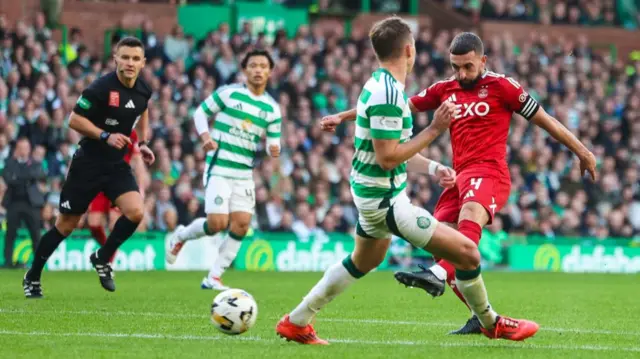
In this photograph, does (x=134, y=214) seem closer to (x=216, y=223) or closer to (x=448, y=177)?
(x=216, y=223)

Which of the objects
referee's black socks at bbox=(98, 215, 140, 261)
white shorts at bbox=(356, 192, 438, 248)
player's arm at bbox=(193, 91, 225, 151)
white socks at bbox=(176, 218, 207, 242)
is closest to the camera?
white shorts at bbox=(356, 192, 438, 248)

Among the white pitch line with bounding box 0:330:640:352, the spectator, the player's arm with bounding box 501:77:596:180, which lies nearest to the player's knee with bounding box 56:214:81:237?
the white pitch line with bounding box 0:330:640:352

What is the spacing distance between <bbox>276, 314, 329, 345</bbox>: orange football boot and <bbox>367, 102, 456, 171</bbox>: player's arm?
1.33 metres

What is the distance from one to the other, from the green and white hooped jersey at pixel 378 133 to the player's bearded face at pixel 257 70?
6.07 m

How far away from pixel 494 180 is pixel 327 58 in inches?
655

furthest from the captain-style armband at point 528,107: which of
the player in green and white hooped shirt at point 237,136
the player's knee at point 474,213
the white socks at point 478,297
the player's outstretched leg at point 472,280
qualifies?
the player in green and white hooped shirt at point 237,136

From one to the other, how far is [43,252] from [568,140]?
556 centimetres

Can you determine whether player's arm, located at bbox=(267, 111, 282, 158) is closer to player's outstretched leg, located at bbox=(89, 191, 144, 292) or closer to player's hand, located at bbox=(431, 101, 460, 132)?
player's outstretched leg, located at bbox=(89, 191, 144, 292)

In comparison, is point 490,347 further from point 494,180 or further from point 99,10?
point 99,10

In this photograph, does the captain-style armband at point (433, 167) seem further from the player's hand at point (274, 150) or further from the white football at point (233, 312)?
the player's hand at point (274, 150)

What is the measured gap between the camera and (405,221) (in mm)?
7984

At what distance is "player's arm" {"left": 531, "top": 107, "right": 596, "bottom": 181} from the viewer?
9609 mm

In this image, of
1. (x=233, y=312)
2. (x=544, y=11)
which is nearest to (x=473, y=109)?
(x=233, y=312)

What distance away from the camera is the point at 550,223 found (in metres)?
25.5
